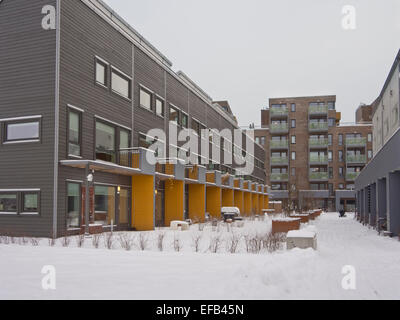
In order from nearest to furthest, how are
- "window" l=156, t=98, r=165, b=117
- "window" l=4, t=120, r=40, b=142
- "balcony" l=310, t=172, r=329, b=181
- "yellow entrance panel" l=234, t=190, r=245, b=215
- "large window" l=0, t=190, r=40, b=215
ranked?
1. "large window" l=0, t=190, r=40, b=215
2. "window" l=4, t=120, r=40, b=142
3. "window" l=156, t=98, r=165, b=117
4. "yellow entrance panel" l=234, t=190, r=245, b=215
5. "balcony" l=310, t=172, r=329, b=181

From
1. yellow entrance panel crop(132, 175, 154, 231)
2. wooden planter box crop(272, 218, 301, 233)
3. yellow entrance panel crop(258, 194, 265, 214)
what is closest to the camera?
wooden planter box crop(272, 218, 301, 233)

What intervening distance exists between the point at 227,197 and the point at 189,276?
37.2m

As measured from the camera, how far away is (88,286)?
7910 mm

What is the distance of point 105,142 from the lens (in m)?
23.7

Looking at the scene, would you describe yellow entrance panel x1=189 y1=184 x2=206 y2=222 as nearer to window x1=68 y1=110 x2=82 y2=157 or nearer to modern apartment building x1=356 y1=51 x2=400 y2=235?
modern apartment building x1=356 y1=51 x2=400 y2=235

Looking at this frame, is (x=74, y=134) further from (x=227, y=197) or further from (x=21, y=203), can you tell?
(x=227, y=197)

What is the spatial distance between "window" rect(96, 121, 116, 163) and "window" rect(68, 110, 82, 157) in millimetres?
1756

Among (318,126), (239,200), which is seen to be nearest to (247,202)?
(239,200)

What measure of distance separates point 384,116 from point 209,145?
18.8 meters

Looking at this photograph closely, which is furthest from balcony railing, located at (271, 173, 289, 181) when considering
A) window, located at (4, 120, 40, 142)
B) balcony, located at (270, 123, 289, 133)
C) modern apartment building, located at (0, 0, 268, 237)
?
window, located at (4, 120, 40, 142)

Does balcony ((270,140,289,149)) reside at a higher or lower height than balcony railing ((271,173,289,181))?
higher

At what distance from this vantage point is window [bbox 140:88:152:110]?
27.8 m
